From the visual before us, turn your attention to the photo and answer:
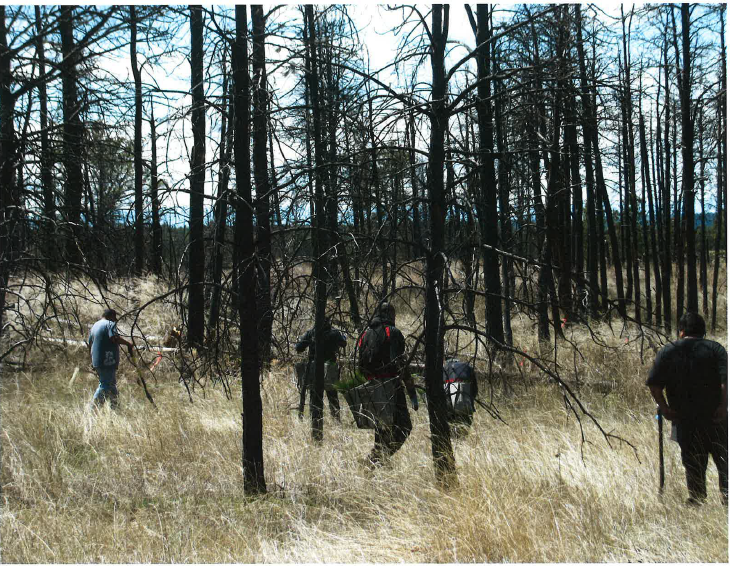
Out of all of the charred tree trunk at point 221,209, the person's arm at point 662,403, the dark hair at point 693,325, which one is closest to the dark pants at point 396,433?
the charred tree trunk at point 221,209

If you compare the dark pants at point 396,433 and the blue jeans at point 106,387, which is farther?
the blue jeans at point 106,387

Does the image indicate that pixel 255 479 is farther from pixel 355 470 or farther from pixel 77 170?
pixel 77 170

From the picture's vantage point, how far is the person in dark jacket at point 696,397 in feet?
15.2

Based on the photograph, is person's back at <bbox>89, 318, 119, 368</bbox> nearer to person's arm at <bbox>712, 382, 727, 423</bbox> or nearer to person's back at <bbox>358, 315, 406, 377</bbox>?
person's back at <bbox>358, 315, 406, 377</bbox>

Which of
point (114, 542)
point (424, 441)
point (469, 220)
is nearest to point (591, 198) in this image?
point (424, 441)

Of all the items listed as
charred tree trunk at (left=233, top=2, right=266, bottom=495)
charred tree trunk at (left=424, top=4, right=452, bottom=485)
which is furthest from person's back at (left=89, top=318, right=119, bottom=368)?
charred tree trunk at (left=424, top=4, right=452, bottom=485)

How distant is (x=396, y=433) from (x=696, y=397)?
2.50 metres

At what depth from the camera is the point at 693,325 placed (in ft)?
15.6

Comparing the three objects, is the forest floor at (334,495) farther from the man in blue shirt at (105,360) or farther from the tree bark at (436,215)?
the man in blue shirt at (105,360)

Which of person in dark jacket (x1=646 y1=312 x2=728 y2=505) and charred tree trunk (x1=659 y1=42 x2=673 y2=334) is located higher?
charred tree trunk (x1=659 y1=42 x2=673 y2=334)

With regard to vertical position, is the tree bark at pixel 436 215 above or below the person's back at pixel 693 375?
above

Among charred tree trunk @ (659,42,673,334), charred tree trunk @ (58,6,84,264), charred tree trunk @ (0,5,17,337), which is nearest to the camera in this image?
charred tree trunk @ (58,6,84,264)

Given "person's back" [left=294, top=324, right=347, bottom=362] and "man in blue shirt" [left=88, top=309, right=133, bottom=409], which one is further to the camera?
"man in blue shirt" [left=88, top=309, right=133, bottom=409]

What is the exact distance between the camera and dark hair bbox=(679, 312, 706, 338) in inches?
187
